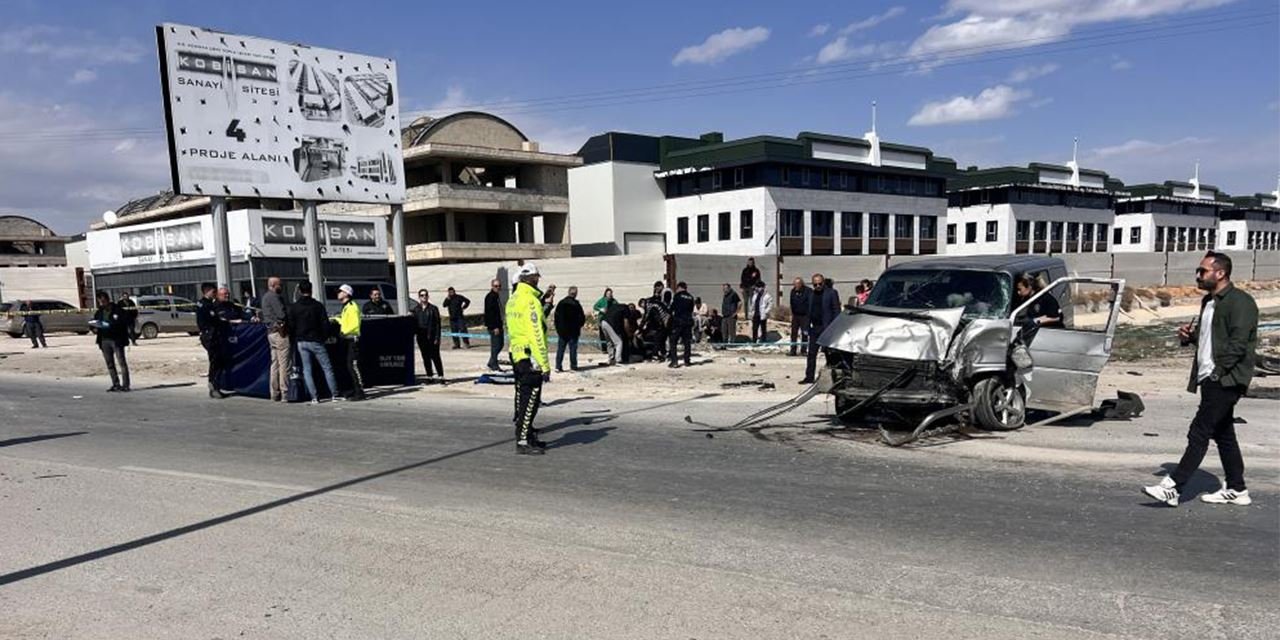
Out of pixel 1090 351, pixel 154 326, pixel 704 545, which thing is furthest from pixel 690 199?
pixel 704 545

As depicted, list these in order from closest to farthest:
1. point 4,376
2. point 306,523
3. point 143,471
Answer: point 306,523
point 143,471
point 4,376

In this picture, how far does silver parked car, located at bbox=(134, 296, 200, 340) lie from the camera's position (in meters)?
25.9

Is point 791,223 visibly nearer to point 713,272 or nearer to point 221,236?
point 713,272

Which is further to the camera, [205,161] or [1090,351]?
[205,161]

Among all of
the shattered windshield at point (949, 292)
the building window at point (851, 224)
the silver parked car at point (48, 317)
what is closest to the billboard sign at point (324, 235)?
the silver parked car at point (48, 317)

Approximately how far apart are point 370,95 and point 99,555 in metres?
14.0

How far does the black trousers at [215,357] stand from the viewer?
1210 cm

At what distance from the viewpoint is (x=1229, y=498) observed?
17.5 feet

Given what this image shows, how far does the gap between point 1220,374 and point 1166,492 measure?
903mm

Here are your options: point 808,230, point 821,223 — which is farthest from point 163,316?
point 821,223

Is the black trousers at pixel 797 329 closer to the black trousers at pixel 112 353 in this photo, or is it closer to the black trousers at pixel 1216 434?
the black trousers at pixel 1216 434

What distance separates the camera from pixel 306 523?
214 inches

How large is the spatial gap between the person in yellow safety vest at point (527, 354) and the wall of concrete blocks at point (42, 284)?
144 ft

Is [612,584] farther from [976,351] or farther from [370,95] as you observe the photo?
[370,95]
